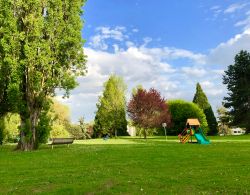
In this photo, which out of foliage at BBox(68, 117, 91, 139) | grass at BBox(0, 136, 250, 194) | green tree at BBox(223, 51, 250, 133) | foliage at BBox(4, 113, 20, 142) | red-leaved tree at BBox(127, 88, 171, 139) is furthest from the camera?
foliage at BBox(68, 117, 91, 139)

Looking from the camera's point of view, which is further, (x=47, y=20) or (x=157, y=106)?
(x=157, y=106)

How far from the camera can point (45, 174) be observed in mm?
16250

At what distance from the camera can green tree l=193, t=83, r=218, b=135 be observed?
84250 mm

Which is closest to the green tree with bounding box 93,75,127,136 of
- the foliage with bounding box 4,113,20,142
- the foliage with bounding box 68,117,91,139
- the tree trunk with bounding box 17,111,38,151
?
the foliage with bounding box 68,117,91,139

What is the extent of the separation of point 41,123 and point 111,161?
15889 mm

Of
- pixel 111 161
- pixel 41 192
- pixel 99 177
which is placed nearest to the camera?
pixel 41 192

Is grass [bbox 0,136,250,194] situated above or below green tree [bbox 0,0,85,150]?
below

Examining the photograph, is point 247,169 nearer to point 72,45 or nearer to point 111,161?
point 111,161

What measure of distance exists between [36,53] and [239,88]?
170 ft

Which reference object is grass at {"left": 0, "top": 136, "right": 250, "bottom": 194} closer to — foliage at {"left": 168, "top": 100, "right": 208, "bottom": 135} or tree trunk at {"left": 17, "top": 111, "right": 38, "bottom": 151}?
tree trunk at {"left": 17, "top": 111, "right": 38, "bottom": 151}

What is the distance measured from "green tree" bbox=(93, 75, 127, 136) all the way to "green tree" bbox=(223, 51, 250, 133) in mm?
21584

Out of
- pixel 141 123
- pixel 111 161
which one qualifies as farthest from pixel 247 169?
pixel 141 123

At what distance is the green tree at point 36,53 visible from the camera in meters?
31.8

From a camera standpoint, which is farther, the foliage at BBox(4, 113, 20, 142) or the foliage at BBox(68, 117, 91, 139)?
the foliage at BBox(68, 117, 91, 139)
